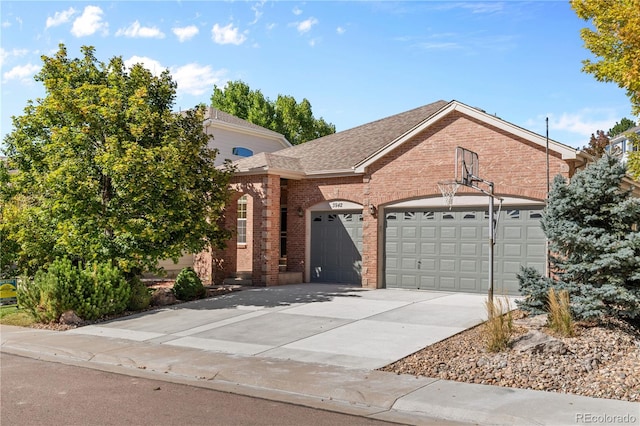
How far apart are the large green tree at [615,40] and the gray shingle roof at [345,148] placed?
569 cm

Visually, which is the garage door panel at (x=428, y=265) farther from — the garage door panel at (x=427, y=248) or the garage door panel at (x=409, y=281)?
the garage door panel at (x=409, y=281)

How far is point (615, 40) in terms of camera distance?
16156mm

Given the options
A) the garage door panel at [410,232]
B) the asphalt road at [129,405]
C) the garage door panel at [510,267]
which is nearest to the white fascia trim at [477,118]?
the garage door panel at [410,232]

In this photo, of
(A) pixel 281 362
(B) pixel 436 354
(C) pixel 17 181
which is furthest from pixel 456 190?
(C) pixel 17 181

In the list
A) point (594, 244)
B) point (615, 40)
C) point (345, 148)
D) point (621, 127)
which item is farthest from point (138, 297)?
point (621, 127)

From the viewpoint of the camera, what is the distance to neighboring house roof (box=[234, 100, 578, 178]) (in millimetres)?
17422

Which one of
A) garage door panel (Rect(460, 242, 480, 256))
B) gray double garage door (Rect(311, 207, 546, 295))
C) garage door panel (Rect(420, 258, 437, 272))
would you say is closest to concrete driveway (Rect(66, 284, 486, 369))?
gray double garage door (Rect(311, 207, 546, 295))

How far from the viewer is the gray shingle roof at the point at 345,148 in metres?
21.5

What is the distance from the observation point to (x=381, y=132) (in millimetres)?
24125

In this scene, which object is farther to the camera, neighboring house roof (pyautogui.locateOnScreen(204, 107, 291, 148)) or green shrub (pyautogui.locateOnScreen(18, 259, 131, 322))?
neighboring house roof (pyautogui.locateOnScreen(204, 107, 291, 148))

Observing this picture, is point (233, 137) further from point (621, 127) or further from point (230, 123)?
point (621, 127)

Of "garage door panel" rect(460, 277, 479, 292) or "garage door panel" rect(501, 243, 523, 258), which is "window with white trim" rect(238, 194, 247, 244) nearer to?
"garage door panel" rect(460, 277, 479, 292)

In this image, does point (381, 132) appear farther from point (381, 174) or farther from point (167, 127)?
point (167, 127)

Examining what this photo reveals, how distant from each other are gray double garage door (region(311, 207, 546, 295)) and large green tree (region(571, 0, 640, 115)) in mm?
4168
